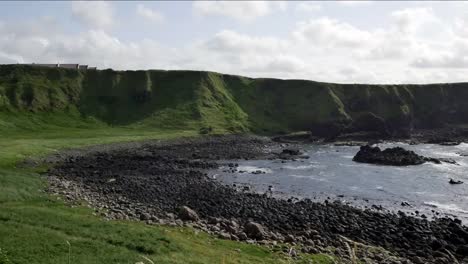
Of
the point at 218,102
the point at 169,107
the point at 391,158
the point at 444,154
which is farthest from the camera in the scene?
the point at 218,102

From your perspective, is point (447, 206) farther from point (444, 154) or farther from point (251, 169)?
point (444, 154)

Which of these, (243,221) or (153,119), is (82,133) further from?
(243,221)

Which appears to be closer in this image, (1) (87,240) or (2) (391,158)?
(1) (87,240)

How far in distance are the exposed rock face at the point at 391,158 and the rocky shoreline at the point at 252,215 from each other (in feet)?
136

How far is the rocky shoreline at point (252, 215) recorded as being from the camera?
38.3 meters

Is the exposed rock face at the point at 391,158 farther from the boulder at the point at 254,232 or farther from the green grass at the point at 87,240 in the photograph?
the green grass at the point at 87,240

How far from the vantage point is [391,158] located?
99.1 metres

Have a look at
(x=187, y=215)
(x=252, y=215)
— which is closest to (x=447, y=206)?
(x=252, y=215)

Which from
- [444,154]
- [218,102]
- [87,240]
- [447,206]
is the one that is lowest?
[447,206]

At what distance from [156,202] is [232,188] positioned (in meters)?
16.6

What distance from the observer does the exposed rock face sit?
97125 mm

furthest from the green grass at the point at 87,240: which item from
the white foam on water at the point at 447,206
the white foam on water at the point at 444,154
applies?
the white foam on water at the point at 444,154

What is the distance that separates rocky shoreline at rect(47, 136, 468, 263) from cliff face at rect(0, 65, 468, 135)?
8105cm

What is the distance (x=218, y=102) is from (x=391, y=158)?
92146 mm
